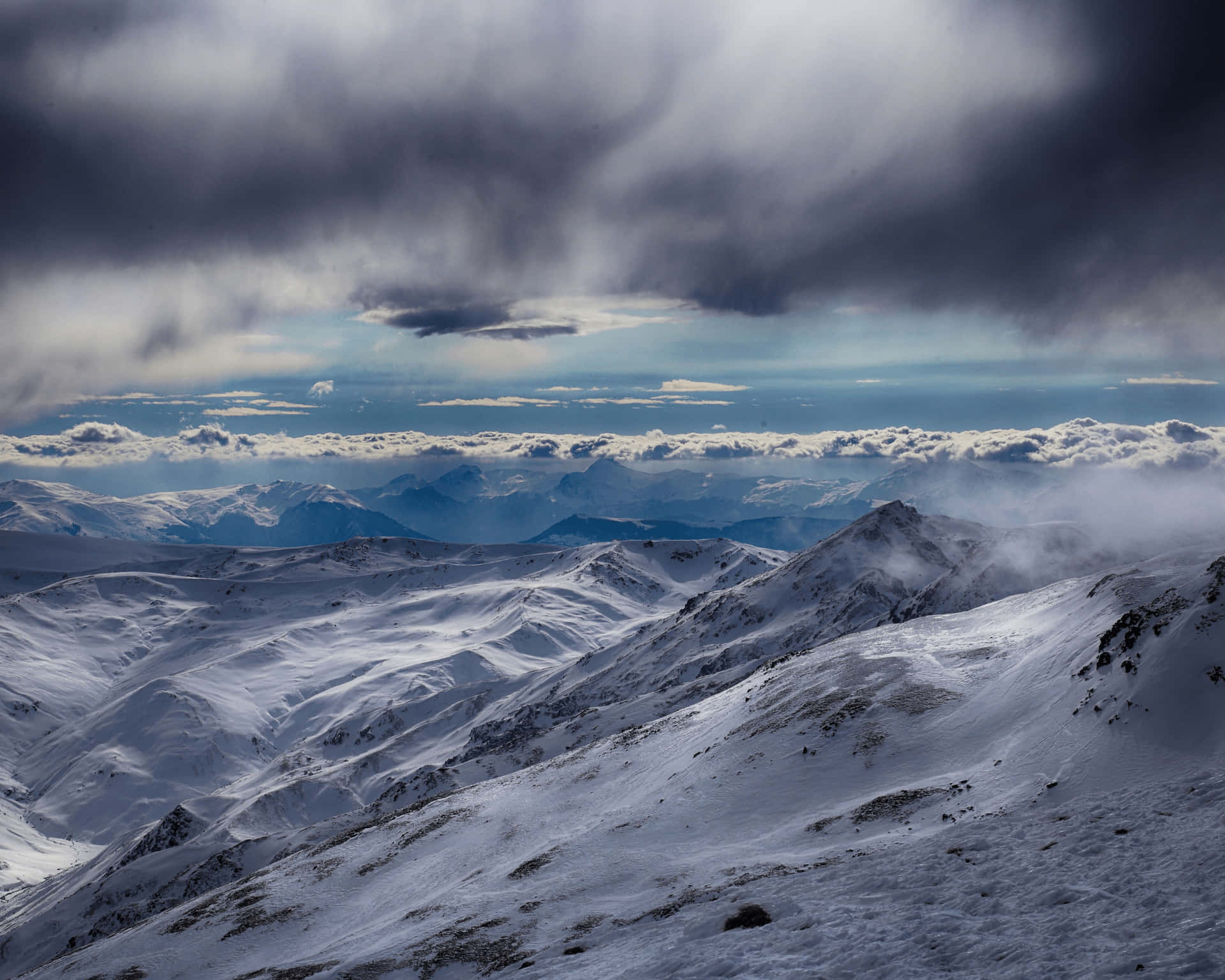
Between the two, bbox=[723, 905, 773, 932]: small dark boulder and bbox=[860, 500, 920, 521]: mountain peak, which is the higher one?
bbox=[723, 905, 773, 932]: small dark boulder

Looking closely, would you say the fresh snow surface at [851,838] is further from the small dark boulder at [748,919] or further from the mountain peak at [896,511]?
the mountain peak at [896,511]

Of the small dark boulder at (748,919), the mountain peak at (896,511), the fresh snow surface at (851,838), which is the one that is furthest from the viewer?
the mountain peak at (896,511)

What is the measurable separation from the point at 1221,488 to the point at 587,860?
15009cm

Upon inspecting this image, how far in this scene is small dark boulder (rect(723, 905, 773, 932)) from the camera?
20625 millimetres

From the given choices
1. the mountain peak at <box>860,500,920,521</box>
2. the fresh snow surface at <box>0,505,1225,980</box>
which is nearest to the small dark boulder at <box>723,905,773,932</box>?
the fresh snow surface at <box>0,505,1225,980</box>

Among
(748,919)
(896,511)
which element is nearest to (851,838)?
(748,919)

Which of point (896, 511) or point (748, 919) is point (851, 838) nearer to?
point (748, 919)

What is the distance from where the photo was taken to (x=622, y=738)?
199 ft

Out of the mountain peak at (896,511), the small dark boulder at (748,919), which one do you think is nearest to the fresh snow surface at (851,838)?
the small dark boulder at (748,919)

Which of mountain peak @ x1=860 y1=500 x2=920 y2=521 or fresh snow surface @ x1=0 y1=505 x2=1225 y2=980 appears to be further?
mountain peak @ x1=860 y1=500 x2=920 y2=521

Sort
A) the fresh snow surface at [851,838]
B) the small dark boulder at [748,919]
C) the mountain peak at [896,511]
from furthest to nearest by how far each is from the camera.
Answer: the mountain peak at [896,511] → the small dark boulder at [748,919] → the fresh snow surface at [851,838]

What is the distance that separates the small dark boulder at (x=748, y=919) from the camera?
20.6 meters

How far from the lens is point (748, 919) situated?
20.9 m

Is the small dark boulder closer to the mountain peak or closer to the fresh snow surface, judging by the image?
the fresh snow surface
